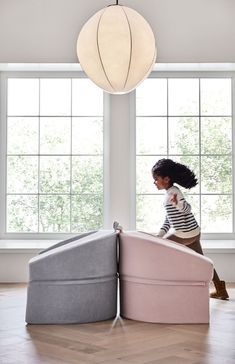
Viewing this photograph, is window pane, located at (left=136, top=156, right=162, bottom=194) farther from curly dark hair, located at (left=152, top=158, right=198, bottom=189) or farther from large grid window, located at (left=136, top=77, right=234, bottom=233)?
curly dark hair, located at (left=152, top=158, right=198, bottom=189)

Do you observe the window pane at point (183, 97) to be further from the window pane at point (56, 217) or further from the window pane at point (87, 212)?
the window pane at point (56, 217)

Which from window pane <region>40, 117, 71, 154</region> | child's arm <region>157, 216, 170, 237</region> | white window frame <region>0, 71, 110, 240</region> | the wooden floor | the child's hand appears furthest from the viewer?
window pane <region>40, 117, 71, 154</region>

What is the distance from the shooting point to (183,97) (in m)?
6.86

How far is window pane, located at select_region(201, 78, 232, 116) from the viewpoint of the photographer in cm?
684

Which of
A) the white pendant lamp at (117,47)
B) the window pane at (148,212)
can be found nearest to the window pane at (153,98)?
the window pane at (148,212)

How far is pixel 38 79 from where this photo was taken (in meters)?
6.90

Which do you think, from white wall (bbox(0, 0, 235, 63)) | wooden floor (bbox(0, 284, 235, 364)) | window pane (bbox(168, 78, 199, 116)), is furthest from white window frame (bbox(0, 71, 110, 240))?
wooden floor (bbox(0, 284, 235, 364))

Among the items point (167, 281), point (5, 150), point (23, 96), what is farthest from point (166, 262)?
point (23, 96)

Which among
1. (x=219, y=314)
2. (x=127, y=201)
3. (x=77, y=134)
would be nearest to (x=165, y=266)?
(x=219, y=314)

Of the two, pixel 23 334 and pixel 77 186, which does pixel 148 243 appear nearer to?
pixel 23 334

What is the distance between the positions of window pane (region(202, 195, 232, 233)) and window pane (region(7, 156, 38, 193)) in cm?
174

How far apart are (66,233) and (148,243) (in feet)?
8.52

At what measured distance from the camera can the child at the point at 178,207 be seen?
5.17 meters

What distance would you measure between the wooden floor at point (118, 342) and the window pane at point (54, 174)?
91.8 inches
